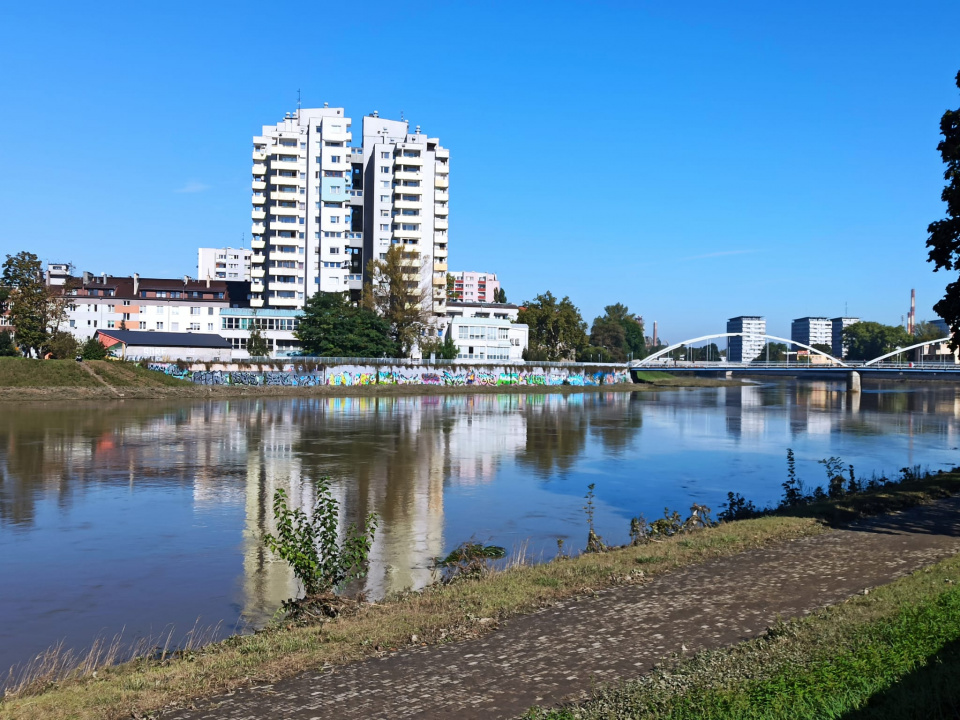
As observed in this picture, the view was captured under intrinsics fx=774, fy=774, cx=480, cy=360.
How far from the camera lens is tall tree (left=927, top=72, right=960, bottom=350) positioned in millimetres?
17609

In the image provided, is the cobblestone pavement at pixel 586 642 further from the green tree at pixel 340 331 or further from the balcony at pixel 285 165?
the balcony at pixel 285 165

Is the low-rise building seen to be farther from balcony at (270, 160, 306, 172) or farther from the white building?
the white building

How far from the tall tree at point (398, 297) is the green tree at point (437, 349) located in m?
1.33

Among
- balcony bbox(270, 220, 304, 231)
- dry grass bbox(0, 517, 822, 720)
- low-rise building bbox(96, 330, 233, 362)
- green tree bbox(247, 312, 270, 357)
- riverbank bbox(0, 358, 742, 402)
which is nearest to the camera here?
dry grass bbox(0, 517, 822, 720)

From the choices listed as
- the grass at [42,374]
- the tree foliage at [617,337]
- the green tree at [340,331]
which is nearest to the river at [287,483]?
the grass at [42,374]

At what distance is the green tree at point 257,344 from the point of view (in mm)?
89188

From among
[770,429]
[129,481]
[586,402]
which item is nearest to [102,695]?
[129,481]

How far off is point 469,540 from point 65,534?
1036 cm

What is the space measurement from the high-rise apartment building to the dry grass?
85.0 meters

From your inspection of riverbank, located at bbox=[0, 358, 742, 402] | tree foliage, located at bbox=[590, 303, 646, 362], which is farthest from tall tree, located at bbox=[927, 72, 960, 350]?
tree foliage, located at bbox=[590, 303, 646, 362]

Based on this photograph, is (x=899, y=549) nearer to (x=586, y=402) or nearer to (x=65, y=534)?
(x=65, y=534)

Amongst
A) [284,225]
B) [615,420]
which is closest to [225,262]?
[284,225]

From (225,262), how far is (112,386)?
126558mm

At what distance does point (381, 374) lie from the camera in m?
84.0
